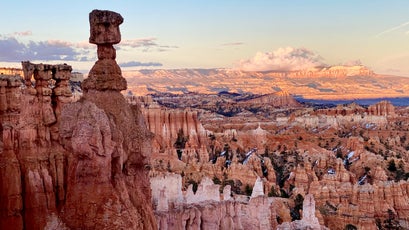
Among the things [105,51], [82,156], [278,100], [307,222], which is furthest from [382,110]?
[82,156]

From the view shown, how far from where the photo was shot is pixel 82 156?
7.52m

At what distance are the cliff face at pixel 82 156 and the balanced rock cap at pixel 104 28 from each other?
0.05 feet

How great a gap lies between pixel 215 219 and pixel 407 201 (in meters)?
19.3

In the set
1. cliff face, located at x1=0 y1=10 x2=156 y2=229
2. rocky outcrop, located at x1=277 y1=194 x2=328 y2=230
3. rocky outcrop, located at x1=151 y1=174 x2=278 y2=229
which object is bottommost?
rocky outcrop, located at x1=277 y1=194 x2=328 y2=230

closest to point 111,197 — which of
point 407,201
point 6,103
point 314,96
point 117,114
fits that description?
point 117,114

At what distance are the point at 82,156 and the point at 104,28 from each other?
86.5 inches

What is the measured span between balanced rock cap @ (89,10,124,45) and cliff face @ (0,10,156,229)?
2cm

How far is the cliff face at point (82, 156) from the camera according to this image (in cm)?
751

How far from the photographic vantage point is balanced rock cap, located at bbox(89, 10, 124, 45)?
843 centimetres

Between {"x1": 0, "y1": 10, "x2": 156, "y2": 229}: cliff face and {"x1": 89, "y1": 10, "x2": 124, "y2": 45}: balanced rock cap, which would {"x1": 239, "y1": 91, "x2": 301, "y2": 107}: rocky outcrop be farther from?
{"x1": 89, "y1": 10, "x2": 124, "y2": 45}: balanced rock cap

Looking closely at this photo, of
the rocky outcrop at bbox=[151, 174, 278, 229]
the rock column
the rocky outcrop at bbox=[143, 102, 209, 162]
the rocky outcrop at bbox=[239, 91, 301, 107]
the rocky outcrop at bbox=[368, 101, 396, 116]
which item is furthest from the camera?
the rocky outcrop at bbox=[239, 91, 301, 107]

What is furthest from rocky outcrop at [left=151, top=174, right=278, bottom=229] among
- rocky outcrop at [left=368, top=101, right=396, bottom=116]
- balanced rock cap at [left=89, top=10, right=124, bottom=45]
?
rocky outcrop at [left=368, top=101, right=396, bottom=116]

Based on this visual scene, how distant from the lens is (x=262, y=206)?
18078 millimetres

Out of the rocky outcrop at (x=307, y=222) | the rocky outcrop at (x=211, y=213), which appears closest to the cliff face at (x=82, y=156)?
the rocky outcrop at (x=211, y=213)
